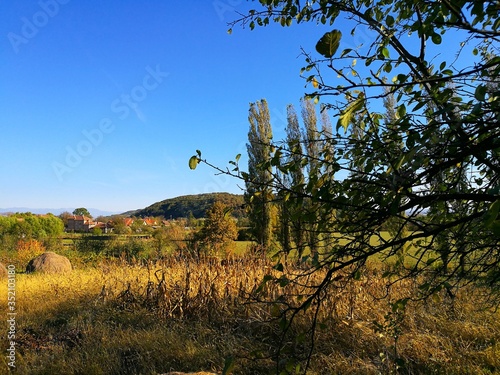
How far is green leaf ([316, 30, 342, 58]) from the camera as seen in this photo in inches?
45.2

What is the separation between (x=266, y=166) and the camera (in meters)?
1.71

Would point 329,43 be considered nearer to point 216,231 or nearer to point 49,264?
point 49,264

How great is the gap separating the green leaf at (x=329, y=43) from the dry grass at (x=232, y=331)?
5.93 feet

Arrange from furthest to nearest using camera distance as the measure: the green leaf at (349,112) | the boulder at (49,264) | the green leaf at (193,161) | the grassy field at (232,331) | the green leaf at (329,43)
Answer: the boulder at (49,264), the grassy field at (232,331), the green leaf at (193,161), the green leaf at (329,43), the green leaf at (349,112)

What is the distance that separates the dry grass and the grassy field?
0.01 meters

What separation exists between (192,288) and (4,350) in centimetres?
268

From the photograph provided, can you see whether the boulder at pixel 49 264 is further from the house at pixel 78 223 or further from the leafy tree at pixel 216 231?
the house at pixel 78 223

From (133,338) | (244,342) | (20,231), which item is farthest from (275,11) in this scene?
(20,231)

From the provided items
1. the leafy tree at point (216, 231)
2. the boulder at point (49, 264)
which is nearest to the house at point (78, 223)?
the leafy tree at point (216, 231)

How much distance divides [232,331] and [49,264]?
1002cm

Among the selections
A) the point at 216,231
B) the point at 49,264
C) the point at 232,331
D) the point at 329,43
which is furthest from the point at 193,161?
the point at 216,231

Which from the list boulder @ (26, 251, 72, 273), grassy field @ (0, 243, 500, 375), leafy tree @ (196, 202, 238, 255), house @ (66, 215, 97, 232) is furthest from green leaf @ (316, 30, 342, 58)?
house @ (66, 215, 97, 232)

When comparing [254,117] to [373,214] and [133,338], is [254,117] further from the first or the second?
[373,214]

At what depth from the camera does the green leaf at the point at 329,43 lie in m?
1.15
